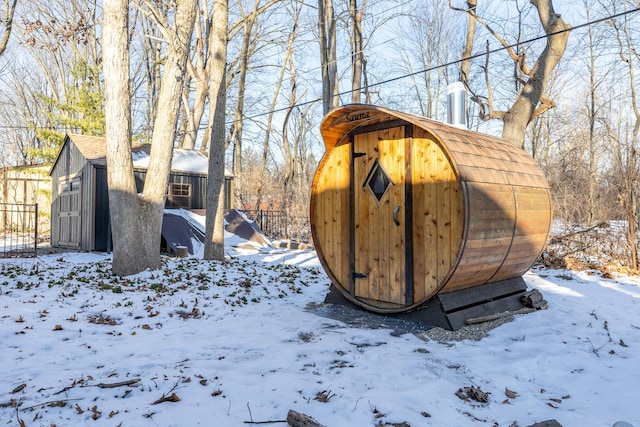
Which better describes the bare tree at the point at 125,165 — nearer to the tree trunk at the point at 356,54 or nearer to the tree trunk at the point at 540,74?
the tree trunk at the point at 540,74

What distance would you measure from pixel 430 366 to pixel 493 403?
0.67 meters

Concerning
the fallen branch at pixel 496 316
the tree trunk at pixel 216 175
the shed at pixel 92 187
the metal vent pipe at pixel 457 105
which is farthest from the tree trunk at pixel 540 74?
the shed at pixel 92 187

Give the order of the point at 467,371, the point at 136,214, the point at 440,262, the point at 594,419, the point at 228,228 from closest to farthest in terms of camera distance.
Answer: the point at 594,419
the point at 467,371
the point at 440,262
the point at 136,214
the point at 228,228

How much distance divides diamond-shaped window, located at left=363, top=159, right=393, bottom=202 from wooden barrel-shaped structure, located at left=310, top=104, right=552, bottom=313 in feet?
0.04

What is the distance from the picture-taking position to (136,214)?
23.2 ft

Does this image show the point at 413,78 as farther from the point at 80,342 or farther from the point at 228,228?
the point at 80,342

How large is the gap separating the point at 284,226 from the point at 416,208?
519 inches

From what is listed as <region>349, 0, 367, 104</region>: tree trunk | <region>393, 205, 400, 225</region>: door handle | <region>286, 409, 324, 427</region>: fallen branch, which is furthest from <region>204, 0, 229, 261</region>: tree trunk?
<region>286, 409, 324, 427</region>: fallen branch

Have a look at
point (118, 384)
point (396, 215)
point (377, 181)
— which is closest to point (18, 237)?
point (377, 181)

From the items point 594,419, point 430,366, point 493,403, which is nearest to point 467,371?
point 430,366

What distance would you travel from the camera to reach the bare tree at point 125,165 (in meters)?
6.95

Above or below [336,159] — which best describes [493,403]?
below

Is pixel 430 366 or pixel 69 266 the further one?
pixel 69 266

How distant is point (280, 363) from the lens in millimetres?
3426
